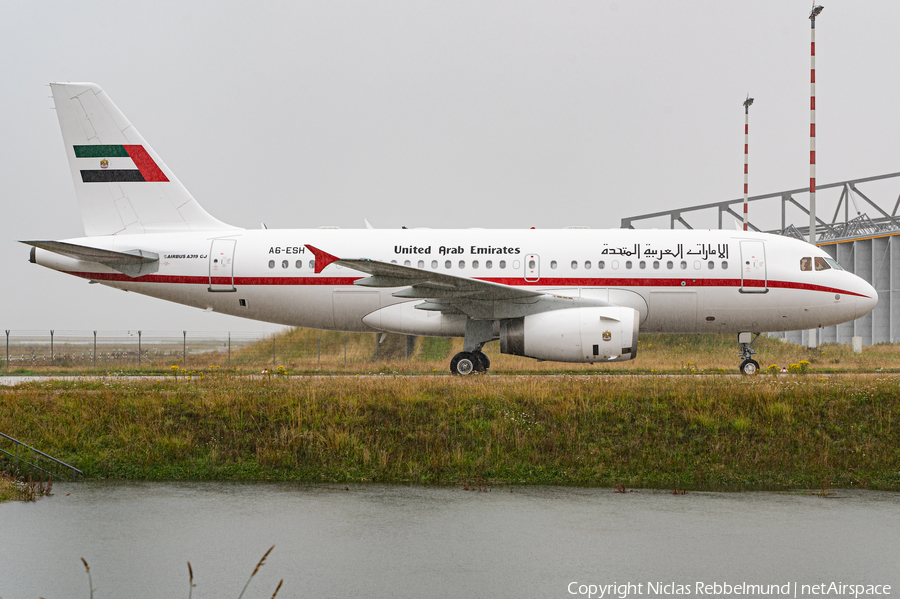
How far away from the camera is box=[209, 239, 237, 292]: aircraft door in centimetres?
2244

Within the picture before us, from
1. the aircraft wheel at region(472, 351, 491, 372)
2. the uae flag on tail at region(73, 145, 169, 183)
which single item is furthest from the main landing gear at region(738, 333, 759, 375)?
the uae flag on tail at region(73, 145, 169, 183)

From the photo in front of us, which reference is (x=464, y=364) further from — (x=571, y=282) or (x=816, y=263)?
(x=816, y=263)

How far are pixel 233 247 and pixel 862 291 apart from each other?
1669 centimetres

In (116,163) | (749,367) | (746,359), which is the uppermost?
(116,163)

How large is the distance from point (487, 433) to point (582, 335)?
5759 mm

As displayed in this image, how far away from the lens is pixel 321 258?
68.7ft

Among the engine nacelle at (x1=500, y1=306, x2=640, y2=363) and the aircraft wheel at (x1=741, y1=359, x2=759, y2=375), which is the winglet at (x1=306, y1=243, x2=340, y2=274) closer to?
the engine nacelle at (x1=500, y1=306, x2=640, y2=363)

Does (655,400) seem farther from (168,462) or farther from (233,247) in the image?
(233,247)

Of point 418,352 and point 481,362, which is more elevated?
point 481,362

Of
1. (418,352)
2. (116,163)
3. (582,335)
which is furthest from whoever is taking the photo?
(418,352)

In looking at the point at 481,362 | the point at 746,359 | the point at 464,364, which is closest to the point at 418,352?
the point at 481,362

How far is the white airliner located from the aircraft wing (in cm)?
8

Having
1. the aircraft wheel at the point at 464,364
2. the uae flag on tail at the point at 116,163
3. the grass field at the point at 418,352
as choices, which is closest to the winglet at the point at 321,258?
the aircraft wheel at the point at 464,364

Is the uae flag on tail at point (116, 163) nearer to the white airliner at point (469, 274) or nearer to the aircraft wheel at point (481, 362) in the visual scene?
the white airliner at point (469, 274)
